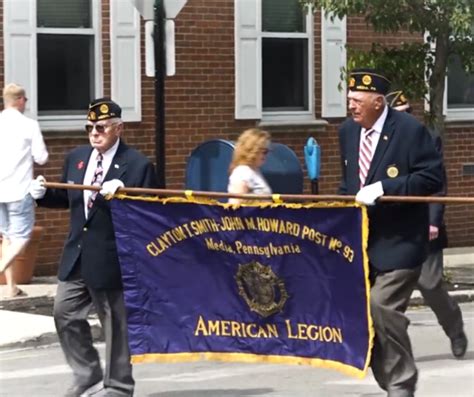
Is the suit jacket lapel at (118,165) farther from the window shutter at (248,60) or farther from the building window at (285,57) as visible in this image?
the building window at (285,57)

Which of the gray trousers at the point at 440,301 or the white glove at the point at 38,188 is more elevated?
the white glove at the point at 38,188

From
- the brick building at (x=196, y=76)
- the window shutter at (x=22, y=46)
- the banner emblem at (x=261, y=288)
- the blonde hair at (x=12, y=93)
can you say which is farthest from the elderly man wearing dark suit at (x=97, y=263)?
the brick building at (x=196, y=76)

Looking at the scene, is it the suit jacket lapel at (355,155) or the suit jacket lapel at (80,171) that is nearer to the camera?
the suit jacket lapel at (355,155)

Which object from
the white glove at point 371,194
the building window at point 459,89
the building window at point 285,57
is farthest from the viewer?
the building window at point 459,89

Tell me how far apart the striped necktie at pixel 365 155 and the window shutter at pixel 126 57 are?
28.4 ft

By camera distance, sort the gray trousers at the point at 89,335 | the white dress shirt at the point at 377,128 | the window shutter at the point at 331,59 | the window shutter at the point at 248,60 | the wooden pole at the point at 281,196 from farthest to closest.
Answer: the window shutter at the point at 331,59 → the window shutter at the point at 248,60 → the gray trousers at the point at 89,335 → the white dress shirt at the point at 377,128 → the wooden pole at the point at 281,196

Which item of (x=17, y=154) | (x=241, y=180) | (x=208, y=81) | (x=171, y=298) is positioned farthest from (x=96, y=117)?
(x=208, y=81)

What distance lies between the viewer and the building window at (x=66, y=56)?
656 inches

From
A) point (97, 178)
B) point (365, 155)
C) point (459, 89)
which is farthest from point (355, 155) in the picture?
point (459, 89)

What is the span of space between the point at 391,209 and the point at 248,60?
9932 mm

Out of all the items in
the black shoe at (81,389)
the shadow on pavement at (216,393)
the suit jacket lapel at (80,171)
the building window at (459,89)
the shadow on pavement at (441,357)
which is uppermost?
the building window at (459,89)

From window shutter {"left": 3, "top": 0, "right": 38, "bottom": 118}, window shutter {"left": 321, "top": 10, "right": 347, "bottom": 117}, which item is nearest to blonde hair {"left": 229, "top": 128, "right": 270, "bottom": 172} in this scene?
window shutter {"left": 3, "top": 0, "right": 38, "bottom": 118}

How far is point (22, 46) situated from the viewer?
53.3 ft

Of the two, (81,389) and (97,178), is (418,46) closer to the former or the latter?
(97,178)
